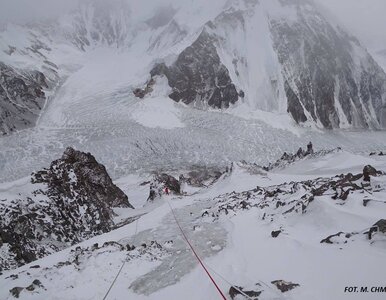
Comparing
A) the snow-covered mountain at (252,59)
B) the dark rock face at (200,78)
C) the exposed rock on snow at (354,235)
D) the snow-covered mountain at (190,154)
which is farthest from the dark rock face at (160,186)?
the snow-covered mountain at (252,59)

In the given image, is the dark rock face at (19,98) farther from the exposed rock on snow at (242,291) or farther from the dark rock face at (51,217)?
the exposed rock on snow at (242,291)

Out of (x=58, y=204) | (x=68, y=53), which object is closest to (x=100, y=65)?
(x=68, y=53)

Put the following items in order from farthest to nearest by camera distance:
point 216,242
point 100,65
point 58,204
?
point 100,65, point 58,204, point 216,242

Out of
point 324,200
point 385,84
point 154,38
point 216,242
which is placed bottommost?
point 385,84

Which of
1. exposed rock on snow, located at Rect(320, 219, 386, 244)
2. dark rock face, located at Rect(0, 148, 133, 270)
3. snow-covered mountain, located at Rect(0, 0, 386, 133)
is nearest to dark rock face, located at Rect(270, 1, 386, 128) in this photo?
snow-covered mountain, located at Rect(0, 0, 386, 133)

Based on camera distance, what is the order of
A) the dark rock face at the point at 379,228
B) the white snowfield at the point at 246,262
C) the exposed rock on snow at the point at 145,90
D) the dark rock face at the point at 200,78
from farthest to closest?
the dark rock face at the point at 200,78, the exposed rock on snow at the point at 145,90, the dark rock face at the point at 379,228, the white snowfield at the point at 246,262

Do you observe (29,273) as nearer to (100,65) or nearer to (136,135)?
(136,135)
